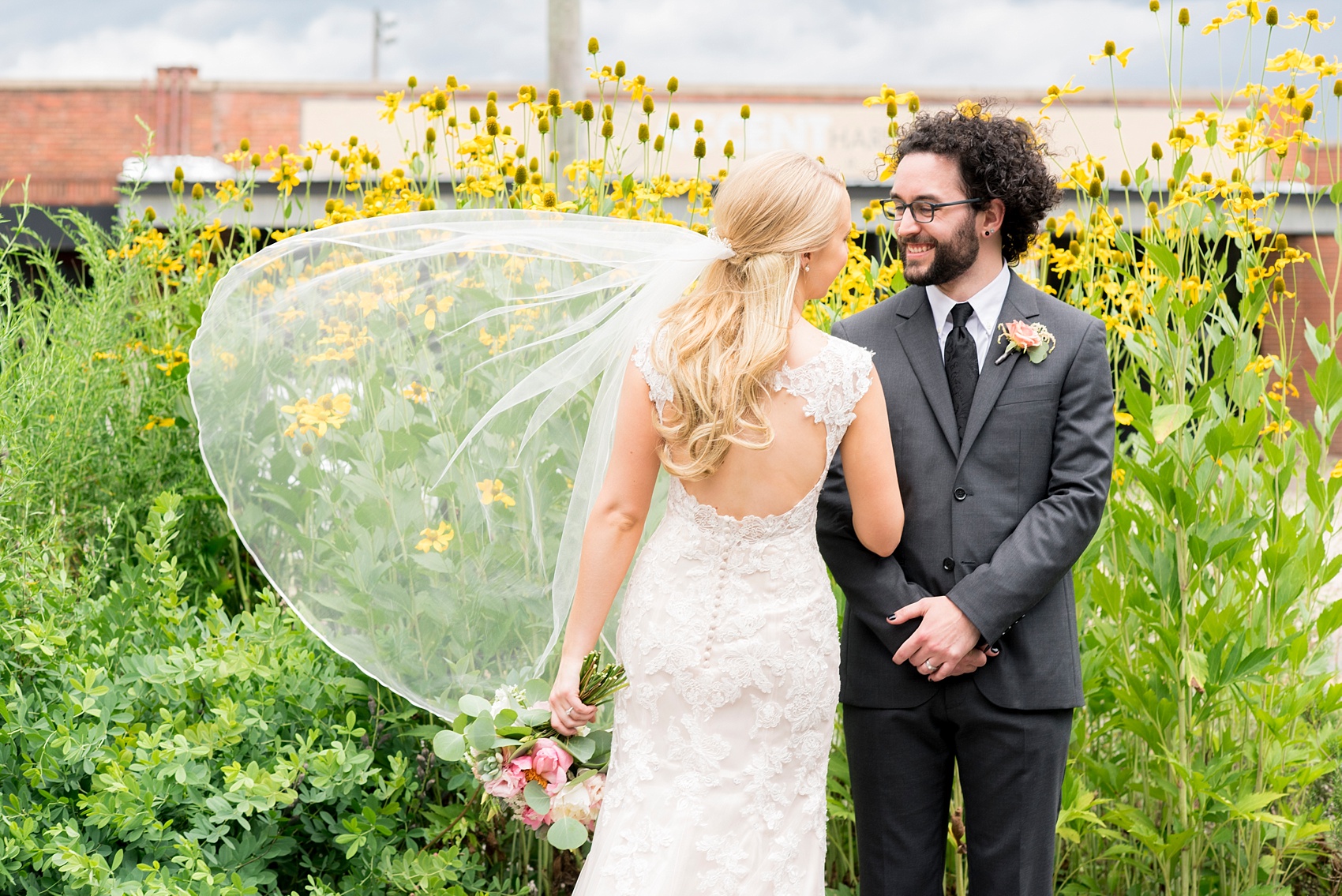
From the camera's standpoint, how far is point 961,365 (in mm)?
2213

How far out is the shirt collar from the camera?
87.6 inches

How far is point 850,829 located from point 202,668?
1.60 meters

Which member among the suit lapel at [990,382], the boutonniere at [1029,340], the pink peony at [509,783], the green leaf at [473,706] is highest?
the boutonniere at [1029,340]

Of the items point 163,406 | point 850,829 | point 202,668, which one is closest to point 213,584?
point 163,406

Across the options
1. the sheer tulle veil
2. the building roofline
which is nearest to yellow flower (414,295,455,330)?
the sheer tulle veil

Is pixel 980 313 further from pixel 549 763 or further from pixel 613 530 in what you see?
pixel 549 763

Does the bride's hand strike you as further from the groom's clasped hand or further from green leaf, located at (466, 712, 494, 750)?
the groom's clasped hand

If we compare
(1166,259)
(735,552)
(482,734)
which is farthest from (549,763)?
(1166,259)

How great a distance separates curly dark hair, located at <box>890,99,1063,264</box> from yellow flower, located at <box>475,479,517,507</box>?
1079 millimetres

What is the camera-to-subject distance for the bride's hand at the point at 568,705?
2012 mm

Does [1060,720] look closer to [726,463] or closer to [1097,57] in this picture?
[726,463]

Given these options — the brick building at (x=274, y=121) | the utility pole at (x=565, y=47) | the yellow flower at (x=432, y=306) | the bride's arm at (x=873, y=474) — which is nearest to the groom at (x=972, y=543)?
the bride's arm at (x=873, y=474)

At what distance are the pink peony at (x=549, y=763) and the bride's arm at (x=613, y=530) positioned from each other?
0.07 metres

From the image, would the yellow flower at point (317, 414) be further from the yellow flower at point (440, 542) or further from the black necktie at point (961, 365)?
the black necktie at point (961, 365)
